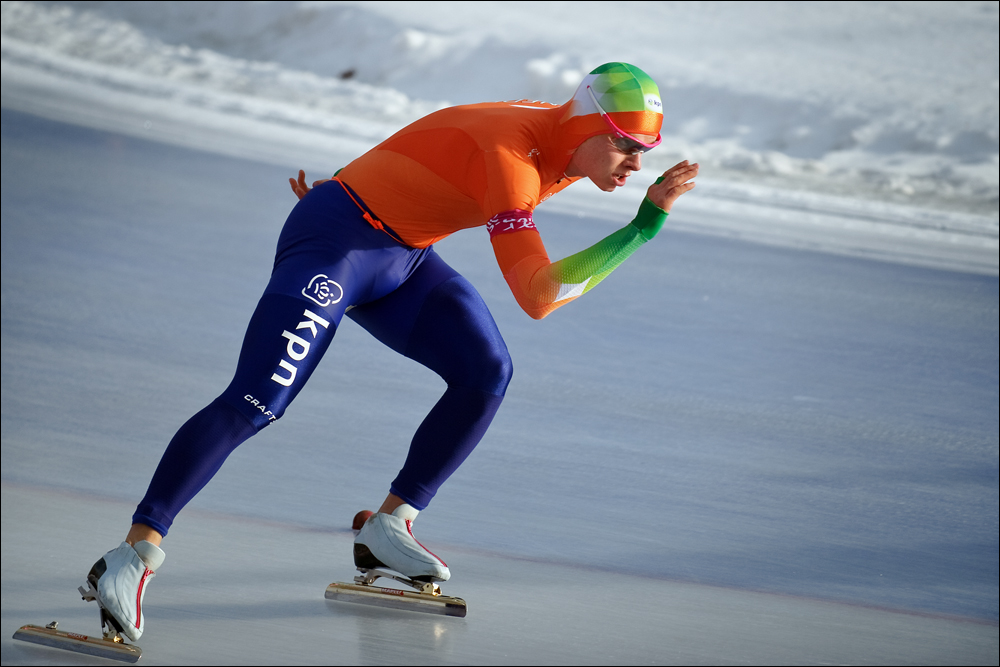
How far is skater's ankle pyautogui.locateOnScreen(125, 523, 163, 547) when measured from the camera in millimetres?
1705

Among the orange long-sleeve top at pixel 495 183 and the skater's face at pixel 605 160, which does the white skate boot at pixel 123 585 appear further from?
the skater's face at pixel 605 160

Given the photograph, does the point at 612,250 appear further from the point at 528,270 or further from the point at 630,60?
the point at 630,60

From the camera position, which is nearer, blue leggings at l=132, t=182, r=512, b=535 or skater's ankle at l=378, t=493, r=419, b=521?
blue leggings at l=132, t=182, r=512, b=535

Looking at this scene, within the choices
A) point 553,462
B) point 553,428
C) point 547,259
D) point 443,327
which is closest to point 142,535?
point 443,327

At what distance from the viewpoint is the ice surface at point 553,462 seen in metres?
1.92

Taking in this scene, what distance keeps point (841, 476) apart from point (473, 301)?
136 centimetres

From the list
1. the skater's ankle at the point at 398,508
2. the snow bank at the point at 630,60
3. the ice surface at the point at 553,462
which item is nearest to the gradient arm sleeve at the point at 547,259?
the skater's ankle at the point at 398,508

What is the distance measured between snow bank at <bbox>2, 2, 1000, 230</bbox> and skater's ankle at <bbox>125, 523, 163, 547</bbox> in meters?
6.22

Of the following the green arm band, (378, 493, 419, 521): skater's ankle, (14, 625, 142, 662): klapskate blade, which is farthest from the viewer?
(378, 493, 419, 521): skater's ankle

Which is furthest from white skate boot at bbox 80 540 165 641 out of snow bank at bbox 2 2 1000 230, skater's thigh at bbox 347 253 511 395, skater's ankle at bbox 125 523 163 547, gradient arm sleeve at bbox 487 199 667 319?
snow bank at bbox 2 2 1000 230

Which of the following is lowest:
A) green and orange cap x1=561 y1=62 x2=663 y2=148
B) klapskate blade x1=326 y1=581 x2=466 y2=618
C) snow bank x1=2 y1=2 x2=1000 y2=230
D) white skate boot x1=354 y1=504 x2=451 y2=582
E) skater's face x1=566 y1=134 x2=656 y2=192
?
klapskate blade x1=326 y1=581 x2=466 y2=618

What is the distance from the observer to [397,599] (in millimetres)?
1929

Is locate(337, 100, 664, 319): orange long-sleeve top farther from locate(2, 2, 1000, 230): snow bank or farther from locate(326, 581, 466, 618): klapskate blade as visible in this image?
locate(2, 2, 1000, 230): snow bank

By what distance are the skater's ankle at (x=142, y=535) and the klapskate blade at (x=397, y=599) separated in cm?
35
